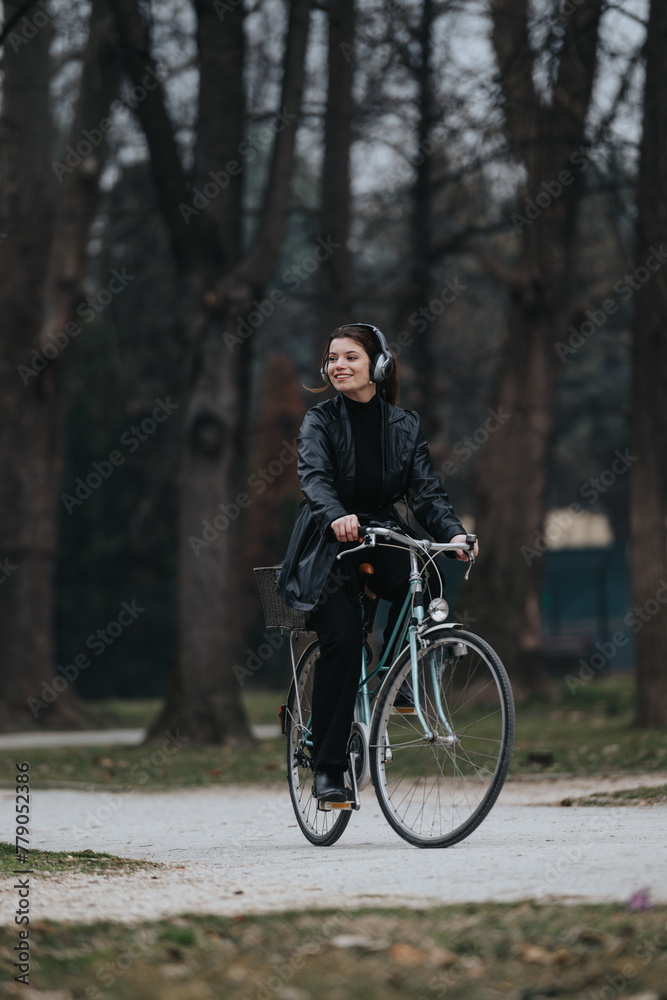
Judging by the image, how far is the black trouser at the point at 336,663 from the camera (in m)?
5.51

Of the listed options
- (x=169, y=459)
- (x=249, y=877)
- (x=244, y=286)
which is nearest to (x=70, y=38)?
(x=244, y=286)

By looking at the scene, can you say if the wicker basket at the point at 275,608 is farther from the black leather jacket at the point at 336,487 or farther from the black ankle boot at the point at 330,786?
the black ankle boot at the point at 330,786

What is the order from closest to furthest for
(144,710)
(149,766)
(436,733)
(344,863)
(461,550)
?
(344,863) < (436,733) < (461,550) < (149,766) < (144,710)

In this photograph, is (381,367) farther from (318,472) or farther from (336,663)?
(336,663)

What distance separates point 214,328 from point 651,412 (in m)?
3.80

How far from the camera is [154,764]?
11250 mm

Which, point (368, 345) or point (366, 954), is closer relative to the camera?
point (366, 954)

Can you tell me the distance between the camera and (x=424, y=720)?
533 cm

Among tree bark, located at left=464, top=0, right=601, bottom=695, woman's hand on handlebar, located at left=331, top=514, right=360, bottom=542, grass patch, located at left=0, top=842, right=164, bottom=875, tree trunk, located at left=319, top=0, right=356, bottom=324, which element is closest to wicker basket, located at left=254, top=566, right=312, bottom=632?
woman's hand on handlebar, located at left=331, top=514, right=360, bottom=542

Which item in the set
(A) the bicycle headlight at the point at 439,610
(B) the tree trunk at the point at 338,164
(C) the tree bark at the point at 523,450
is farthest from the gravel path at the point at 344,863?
(C) the tree bark at the point at 523,450

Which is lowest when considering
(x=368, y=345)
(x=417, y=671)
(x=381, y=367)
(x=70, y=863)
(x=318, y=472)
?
(x=70, y=863)

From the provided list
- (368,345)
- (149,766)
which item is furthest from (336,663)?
(149,766)

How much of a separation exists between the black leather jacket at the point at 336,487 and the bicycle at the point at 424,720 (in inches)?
5.1

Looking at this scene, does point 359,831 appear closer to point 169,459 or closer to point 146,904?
point 146,904
